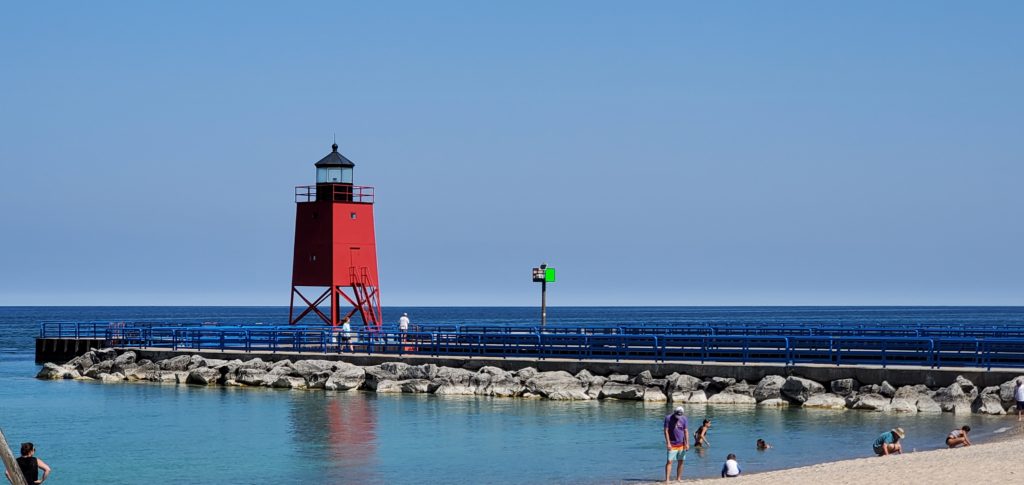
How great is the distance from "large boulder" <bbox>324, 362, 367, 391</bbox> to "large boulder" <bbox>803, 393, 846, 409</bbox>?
1455 centimetres

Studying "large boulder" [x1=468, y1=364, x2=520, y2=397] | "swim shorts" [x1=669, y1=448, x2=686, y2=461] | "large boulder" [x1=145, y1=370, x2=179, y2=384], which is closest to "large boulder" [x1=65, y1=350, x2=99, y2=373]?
"large boulder" [x1=145, y1=370, x2=179, y2=384]

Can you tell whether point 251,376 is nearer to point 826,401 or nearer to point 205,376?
point 205,376

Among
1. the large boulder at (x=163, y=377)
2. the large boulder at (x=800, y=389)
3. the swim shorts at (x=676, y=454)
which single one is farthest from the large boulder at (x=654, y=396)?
the large boulder at (x=163, y=377)

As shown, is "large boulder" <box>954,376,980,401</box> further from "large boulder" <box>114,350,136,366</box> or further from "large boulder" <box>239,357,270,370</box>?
"large boulder" <box>114,350,136,366</box>

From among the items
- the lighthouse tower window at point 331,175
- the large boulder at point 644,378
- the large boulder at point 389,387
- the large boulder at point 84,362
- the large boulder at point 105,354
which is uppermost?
the lighthouse tower window at point 331,175

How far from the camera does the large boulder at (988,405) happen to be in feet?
104

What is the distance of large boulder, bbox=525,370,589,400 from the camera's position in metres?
38.2

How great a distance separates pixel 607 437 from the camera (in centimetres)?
3056

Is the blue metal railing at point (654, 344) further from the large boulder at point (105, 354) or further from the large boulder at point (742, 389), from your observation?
the large boulder at point (105, 354)

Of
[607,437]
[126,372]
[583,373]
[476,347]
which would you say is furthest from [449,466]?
[126,372]

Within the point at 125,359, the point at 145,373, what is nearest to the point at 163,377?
the point at 145,373

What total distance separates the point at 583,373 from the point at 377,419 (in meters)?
7.03

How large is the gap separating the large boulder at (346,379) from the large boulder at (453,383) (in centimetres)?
268

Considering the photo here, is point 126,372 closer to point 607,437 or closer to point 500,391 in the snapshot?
point 500,391
